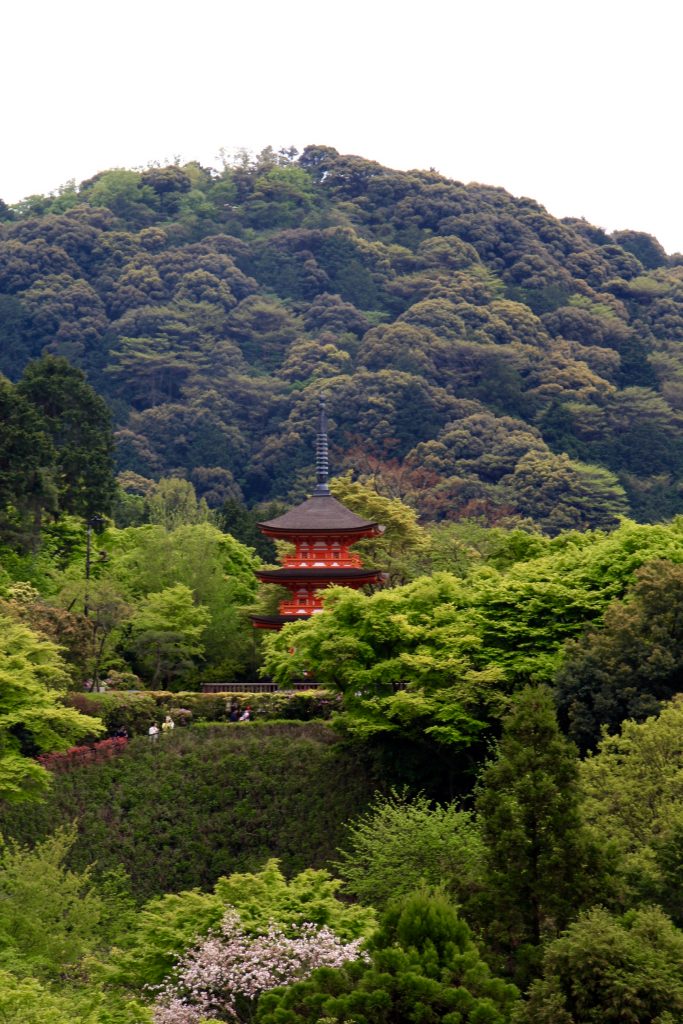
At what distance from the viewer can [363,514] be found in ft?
190

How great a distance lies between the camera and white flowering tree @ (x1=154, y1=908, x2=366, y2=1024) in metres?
25.9

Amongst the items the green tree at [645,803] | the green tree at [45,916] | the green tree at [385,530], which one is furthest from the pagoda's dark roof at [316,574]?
the green tree at [645,803]

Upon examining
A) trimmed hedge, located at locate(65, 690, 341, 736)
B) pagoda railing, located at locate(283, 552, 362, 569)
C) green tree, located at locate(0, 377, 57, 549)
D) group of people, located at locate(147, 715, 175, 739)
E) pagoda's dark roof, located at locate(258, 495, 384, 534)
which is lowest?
group of people, located at locate(147, 715, 175, 739)

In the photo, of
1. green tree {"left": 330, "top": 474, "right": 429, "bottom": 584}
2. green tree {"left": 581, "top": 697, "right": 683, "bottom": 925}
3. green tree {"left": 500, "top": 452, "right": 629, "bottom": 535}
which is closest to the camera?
green tree {"left": 581, "top": 697, "right": 683, "bottom": 925}

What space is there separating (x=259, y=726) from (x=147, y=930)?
680 inches

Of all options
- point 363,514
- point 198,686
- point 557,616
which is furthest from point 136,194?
point 557,616

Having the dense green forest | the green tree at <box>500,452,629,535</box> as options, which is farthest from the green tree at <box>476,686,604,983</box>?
the green tree at <box>500,452,629,535</box>

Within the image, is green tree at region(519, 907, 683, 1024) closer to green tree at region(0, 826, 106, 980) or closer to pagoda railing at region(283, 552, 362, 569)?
green tree at region(0, 826, 106, 980)

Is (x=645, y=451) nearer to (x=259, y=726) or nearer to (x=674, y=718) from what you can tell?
(x=259, y=726)

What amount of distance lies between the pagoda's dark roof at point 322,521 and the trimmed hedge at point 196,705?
22.9 ft

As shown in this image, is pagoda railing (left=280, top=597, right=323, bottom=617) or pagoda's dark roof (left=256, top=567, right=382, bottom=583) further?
pagoda railing (left=280, top=597, right=323, bottom=617)

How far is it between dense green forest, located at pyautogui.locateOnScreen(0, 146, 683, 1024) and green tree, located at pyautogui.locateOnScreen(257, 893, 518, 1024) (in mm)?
42

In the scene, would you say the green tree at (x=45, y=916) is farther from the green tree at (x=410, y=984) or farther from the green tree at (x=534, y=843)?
the green tree at (x=534, y=843)

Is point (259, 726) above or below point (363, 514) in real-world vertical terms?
below
